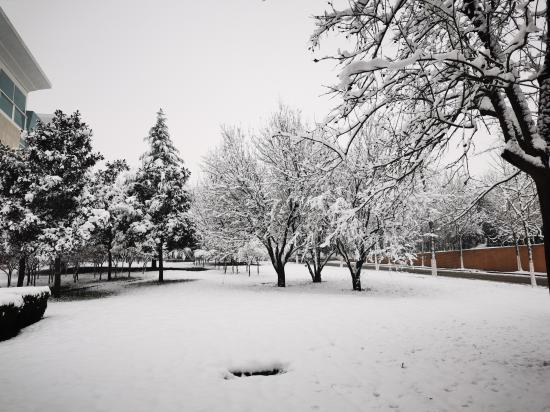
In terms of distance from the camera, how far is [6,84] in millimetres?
19094

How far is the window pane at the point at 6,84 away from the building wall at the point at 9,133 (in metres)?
1.67

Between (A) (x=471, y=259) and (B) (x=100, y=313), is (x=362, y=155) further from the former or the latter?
(A) (x=471, y=259)

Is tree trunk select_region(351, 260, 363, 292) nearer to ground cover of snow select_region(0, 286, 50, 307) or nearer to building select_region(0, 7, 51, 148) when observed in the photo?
ground cover of snow select_region(0, 286, 50, 307)

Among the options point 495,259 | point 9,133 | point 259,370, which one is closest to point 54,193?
point 9,133

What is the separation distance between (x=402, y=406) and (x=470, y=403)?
35.6 inches

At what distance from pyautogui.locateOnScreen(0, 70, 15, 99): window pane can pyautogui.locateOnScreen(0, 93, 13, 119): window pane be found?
0.41 m

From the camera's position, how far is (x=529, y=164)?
4.39 meters

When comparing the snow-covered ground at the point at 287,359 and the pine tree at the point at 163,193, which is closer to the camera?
the snow-covered ground at the point at 287,359

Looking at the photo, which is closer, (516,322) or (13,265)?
(516,322)

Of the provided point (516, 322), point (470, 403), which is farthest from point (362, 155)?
point (470, 403)

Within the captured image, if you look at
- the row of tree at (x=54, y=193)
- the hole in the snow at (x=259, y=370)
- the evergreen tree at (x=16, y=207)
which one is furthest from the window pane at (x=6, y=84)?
the hole in the snow at (x=259, y=370)

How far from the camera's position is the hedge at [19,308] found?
7.24m

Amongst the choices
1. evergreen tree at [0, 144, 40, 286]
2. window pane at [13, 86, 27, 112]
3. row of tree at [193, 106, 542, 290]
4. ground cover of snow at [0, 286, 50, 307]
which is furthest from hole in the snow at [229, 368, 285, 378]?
window pane at [13, 86, 27, 112]

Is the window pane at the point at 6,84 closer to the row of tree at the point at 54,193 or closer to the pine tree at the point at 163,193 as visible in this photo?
the row of tree at the point at 54,193
